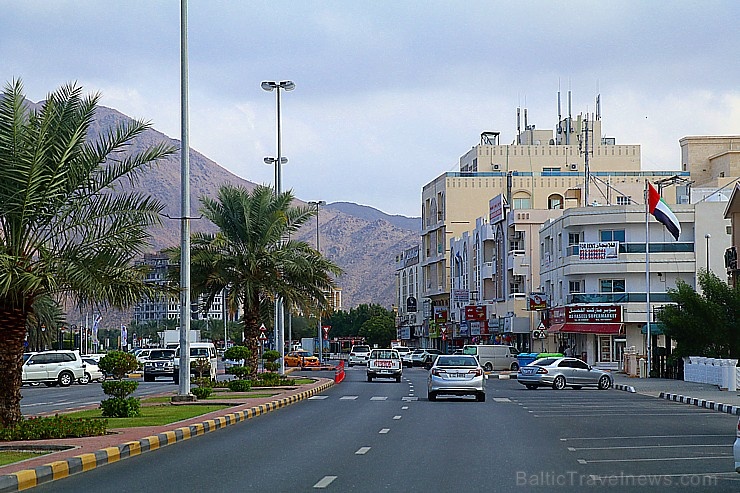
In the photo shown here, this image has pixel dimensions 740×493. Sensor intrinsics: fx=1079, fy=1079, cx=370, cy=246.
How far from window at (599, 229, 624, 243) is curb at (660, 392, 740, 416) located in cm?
3265

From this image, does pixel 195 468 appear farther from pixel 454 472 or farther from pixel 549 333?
pixel 549 333

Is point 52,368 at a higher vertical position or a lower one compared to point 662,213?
lower

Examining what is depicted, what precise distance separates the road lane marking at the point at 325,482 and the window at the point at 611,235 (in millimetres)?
60636

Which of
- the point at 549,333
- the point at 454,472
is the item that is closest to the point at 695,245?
the point at 549,333

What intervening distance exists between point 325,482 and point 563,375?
36.5 metres

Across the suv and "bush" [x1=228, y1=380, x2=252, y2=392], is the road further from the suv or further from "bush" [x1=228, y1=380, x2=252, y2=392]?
the suv

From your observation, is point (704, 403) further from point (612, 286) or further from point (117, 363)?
point (612, 286)

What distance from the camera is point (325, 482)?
Answer: 13469 millimetres

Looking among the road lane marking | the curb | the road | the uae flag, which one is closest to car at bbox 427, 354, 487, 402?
the road

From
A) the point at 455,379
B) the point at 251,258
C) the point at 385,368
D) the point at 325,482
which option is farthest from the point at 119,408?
the point at 385,368

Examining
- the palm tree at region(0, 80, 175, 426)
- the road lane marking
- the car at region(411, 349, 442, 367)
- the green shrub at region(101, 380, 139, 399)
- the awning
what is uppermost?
the palm tree at region(0, 80, 175, 426)

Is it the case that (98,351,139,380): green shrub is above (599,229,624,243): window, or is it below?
below

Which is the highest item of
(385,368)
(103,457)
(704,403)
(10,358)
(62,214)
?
(62,214)

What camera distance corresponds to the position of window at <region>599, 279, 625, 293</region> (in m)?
72.8
